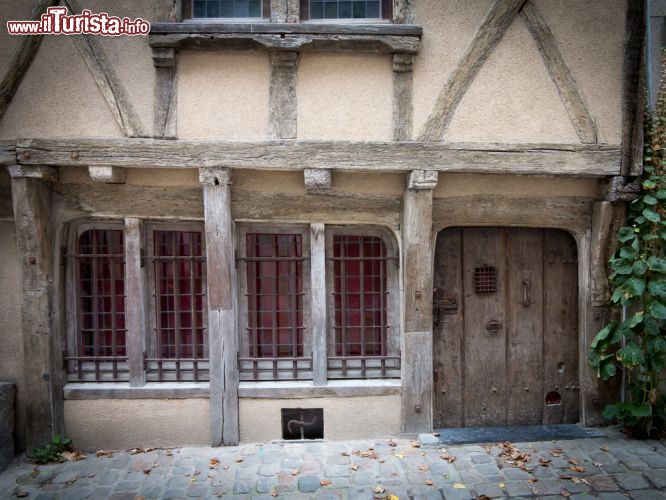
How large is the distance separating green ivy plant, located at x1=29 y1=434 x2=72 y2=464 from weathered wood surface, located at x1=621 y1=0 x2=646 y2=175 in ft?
17.4

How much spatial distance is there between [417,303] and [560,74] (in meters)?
2.24

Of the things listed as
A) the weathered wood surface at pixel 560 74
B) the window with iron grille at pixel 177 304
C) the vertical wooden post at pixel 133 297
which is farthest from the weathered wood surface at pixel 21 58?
the weathered wood surface at pixel 560 74

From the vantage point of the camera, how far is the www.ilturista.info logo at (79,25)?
337 centimetres

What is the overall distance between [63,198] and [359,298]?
2756 mm

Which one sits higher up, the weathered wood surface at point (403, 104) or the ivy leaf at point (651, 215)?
the weathered wood surface at point (403, 104)

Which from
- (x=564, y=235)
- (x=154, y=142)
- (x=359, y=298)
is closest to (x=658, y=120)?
(x=564, y=235)

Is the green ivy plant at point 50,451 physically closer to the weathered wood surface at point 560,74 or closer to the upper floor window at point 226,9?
the upper floor window at point 226,9

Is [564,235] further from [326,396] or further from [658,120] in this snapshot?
[326,396]

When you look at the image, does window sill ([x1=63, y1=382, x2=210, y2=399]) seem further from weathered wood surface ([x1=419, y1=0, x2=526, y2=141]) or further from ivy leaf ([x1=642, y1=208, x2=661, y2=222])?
ivy leaf ([x1=642, y1=208, x2=661, y2=222])

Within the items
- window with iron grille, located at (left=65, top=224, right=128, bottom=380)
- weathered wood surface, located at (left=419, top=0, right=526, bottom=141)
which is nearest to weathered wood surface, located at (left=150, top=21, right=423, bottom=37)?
weathered wood surface, located at (left=419, top=0, right=526, bottom=141)

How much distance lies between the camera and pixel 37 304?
3564 millimetres

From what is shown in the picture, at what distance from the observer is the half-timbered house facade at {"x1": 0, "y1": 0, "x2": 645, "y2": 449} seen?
11.3 feet

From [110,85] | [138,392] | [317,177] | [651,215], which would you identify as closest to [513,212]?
[651,215]

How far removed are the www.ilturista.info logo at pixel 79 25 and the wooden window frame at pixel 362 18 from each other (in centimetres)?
128
